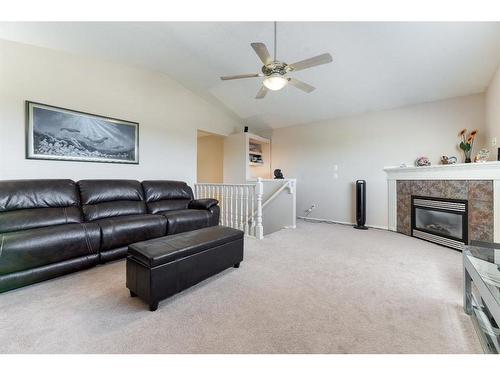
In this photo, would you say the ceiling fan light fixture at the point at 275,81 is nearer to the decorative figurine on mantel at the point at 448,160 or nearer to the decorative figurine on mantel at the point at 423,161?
the decorative figurine on mantel at the point at 423,161

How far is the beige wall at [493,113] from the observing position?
8.80ft

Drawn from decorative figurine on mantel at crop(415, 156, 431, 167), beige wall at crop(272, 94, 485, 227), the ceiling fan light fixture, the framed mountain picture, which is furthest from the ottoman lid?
decorative figurine on mantel at crop(415, 156, 431, 167)

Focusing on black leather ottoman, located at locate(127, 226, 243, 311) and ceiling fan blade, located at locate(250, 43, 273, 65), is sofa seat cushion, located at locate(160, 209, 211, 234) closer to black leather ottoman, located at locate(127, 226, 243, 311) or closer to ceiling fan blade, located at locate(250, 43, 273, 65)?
black leather ottoman, located at locate(127, 226, 243, 311)

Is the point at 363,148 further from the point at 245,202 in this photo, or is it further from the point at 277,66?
the point at 277,66

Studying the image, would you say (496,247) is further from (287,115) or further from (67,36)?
(67,36)

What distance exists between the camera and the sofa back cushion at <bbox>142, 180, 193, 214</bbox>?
329 cm

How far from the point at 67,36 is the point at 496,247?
4.86 m

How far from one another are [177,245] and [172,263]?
0.15 metres

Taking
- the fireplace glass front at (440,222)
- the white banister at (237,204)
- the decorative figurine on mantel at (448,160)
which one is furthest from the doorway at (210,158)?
the decorative figurine on mantel at (448,160)

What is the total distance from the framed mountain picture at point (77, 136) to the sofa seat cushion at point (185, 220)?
1402 mm

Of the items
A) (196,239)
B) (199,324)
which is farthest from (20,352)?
(196,239)

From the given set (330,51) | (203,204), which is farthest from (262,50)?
(203,204)

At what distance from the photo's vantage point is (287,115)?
195 inches

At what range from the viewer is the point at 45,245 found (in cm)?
184
